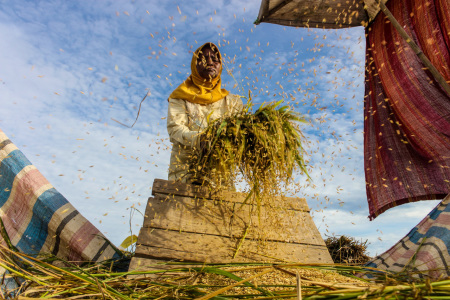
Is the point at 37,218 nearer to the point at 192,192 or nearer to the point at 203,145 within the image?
Answer: the point at 192,192

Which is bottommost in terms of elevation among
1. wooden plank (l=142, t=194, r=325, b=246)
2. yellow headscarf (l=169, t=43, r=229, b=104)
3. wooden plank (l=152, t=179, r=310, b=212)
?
wooden plank (l=142, t=194, r=325, b=246)

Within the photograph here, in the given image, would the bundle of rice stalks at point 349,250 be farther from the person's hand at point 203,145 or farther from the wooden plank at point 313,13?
the wooden plank at point 313,13

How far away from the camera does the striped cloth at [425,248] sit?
2.11 metres

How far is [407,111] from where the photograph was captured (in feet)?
13.0

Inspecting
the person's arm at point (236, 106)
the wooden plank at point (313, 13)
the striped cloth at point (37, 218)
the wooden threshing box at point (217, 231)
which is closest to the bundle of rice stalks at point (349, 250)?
the wooden threshing box at point (217, 231)

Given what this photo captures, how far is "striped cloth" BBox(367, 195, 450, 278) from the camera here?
2.11 metres

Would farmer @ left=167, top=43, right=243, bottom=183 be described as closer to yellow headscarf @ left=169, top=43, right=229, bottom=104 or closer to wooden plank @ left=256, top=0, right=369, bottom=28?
yellow headscarf @ left=169, top=43, right=229, bottom=104

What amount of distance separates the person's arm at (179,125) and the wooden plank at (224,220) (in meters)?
0.45

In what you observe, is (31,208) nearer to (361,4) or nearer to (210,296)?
(210,296)

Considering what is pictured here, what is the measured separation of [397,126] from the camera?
4.17m

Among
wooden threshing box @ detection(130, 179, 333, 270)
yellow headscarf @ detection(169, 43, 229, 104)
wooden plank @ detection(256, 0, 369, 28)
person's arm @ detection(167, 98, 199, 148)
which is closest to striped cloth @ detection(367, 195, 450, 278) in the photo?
wooden threshing box @ detection(130, 179, 333, 270)

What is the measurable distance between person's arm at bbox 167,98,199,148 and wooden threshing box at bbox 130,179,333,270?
14.5 inches

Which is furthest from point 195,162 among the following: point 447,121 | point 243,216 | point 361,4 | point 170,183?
point 361,4

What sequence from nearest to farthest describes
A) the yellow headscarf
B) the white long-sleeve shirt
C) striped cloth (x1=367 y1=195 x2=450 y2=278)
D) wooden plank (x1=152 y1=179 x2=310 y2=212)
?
striped cloth (x1=367 y1=195 x2=450 y2=278), wooden plank (x1=152 y1=179 x2=310 y2=212), the white long-sleeve shirt, the yellow headscarf
